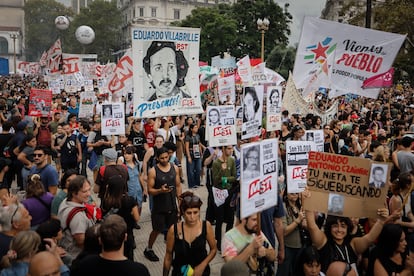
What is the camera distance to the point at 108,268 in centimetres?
332

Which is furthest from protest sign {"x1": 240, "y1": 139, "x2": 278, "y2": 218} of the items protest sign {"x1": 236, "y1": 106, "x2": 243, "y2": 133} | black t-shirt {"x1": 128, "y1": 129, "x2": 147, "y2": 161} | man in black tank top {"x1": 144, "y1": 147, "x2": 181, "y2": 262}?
protest sign {"x1": 236, "y1": 106, "x2": 243, "y2": 133}

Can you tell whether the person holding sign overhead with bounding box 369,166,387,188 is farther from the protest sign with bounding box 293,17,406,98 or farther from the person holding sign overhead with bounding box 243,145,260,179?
the protest sign with bounding box 293,17,406,98

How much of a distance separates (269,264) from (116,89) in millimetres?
8111

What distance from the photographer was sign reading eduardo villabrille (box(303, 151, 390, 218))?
14.6 feet

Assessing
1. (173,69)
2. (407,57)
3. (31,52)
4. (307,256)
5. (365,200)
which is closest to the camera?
(307,256)

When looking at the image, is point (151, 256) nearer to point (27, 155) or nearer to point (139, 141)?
point (27, 155)

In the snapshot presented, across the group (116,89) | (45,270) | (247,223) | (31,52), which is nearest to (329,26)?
(116,89)

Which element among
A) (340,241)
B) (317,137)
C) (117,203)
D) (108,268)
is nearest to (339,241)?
(340,241)

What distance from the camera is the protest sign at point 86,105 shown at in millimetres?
14164

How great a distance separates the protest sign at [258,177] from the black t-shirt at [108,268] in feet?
3.45

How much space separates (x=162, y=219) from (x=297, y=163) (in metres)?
2.03

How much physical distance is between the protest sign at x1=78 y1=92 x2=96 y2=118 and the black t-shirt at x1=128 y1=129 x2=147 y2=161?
4.56 meters

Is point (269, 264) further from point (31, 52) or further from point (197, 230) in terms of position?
point (31, 52)

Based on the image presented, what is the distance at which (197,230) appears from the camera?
442 cm
